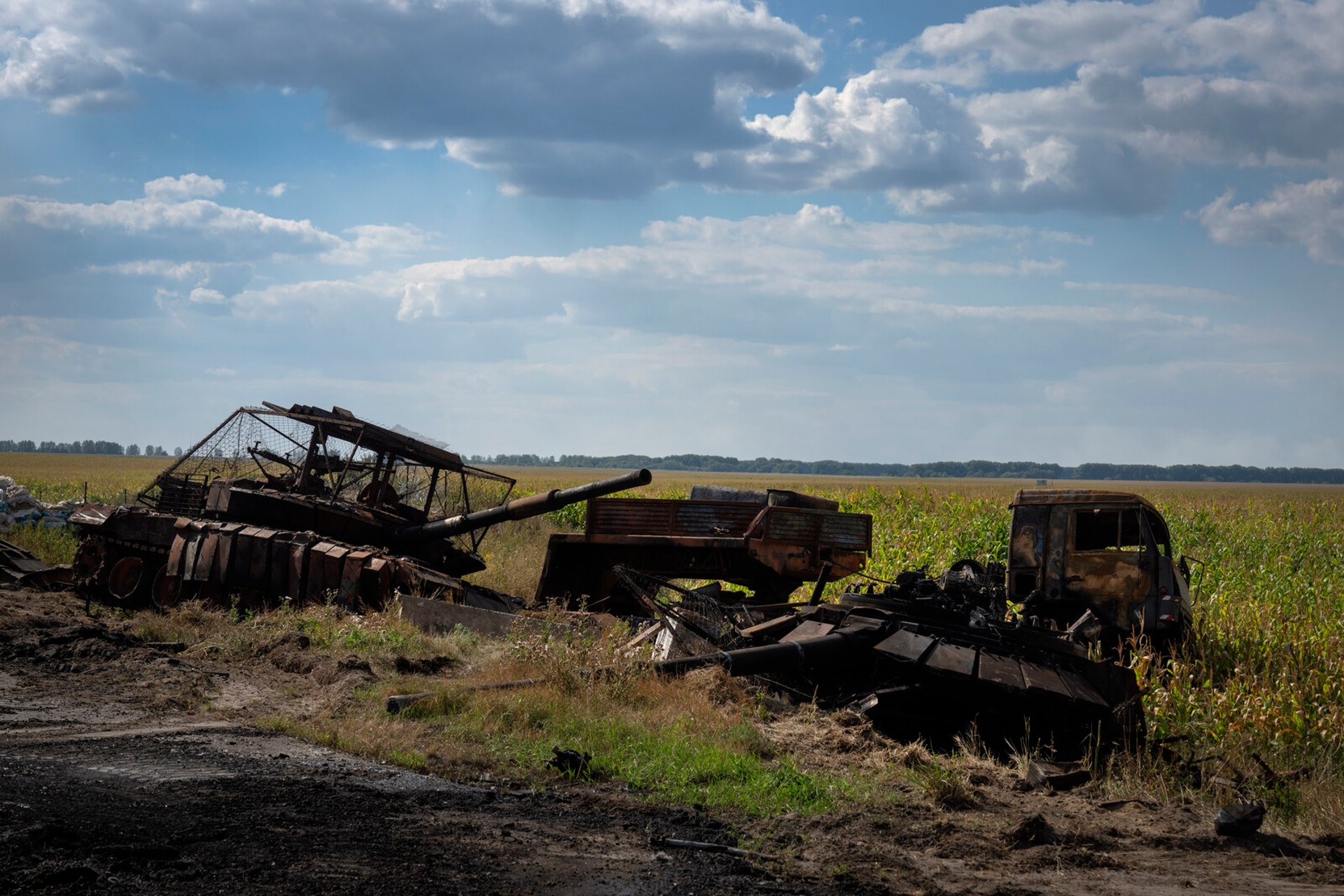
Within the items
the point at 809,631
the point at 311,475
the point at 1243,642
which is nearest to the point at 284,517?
the point at 311,475

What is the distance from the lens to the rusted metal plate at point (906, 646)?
9180mm

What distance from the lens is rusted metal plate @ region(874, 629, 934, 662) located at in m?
9.18

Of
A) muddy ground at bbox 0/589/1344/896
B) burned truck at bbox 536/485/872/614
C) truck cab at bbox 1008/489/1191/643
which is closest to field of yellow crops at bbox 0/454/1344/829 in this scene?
truck cab at bbox 1008/489/1191/643

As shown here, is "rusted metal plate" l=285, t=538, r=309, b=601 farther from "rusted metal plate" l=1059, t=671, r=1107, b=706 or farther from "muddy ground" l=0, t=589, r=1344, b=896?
"rusted metal plate" l=1059, t=671, r=1107, b=706

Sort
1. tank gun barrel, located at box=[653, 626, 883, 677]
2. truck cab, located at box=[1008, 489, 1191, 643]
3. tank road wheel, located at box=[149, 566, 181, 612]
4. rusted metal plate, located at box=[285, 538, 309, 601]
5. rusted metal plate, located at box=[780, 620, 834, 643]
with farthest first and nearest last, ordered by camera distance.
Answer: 1. tank road wheel, located at box=[149, 566, 181, 612]
2. rusted metal plate, located at box=[285, 538, 309, 601]
3. truck cab, located at box=[1008, 489, 1191, 643]
4. rusted metal plate, located at box=[780, 620, 834, 643]
5. tank gun barrel, located at box=[653, 626, 883, 677]

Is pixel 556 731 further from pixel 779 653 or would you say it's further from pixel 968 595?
pixel 968 595

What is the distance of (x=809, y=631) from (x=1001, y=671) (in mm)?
1855

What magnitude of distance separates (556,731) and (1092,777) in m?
3.88

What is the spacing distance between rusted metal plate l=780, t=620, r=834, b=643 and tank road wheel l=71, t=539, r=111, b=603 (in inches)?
442

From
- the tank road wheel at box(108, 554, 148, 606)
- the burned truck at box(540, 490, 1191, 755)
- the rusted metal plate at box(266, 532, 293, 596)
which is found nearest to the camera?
the burned truck at box(540, 490, 1191, 755)

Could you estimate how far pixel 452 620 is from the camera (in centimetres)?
1292

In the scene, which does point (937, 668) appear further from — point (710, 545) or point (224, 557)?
point (224, 557)

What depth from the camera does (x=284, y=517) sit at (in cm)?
1647

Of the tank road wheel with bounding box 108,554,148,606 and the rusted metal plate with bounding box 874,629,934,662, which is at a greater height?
the rusted metal plate with bounding box 874,629,934,662
